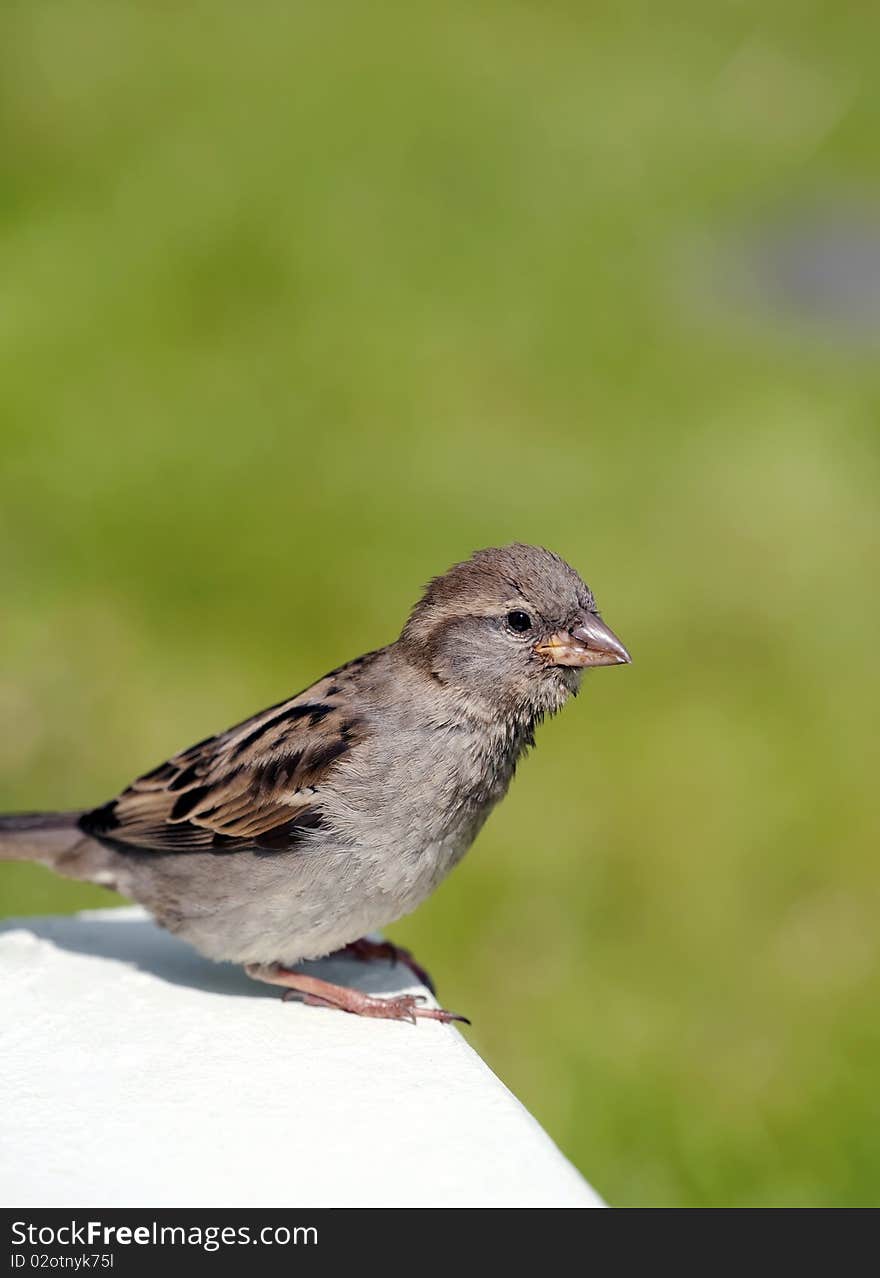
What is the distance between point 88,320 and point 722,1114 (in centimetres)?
679

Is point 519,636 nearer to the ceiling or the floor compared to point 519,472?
nearer to the ceiling

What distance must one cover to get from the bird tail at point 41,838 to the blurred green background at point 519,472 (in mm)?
1857

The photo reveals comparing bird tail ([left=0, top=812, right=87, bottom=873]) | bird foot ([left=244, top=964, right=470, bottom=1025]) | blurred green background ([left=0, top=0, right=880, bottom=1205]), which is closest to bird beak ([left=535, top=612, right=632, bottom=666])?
bird foot ([left=244, top=964, right=470, bottom=1025])

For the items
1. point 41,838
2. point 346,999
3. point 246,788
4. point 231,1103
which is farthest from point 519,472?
point 231,1103

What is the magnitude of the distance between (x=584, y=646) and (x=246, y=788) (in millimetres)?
663

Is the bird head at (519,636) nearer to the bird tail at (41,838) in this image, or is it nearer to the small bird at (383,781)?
the small bird at (383,781)

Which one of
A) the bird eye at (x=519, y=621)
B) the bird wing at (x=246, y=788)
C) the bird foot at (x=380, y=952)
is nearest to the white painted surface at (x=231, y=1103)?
the bird foot at (x=380, y=952)

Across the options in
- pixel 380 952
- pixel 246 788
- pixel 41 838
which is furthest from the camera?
pixel 41 838

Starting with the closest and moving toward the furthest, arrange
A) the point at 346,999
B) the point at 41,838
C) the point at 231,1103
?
the point at 231,1103
the point at 346,999
the point at 41,838

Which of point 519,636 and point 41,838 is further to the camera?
point 41,838

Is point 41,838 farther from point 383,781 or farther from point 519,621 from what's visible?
point 519,621

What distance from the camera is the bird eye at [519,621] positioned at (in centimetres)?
296

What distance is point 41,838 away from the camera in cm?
335
